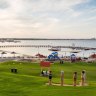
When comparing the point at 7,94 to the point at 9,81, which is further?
the point at 9,81

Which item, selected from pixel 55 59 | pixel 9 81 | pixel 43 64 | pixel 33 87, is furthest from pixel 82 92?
pixel 55 59

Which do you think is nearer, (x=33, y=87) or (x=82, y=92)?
(x=82, y=92)

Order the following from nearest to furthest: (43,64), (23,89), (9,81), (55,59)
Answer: (23,89)
(9,81)
(43,64)
(55,59)

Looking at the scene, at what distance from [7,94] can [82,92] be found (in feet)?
20.0

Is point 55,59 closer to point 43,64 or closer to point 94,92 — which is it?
point 43,64

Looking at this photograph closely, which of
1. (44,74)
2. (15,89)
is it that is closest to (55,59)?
(44,74)

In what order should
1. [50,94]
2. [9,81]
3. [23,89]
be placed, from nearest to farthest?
[50,94] < [23,89] < [9,81]

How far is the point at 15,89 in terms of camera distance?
1037 inches

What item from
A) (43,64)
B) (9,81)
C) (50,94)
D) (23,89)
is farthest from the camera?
(43,64)

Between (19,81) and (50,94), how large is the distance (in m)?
8.35

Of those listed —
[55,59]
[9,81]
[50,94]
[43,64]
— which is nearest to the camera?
[50,94]

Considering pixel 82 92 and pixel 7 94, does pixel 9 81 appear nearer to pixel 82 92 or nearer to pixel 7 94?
pixel 7 94

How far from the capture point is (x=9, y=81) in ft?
101

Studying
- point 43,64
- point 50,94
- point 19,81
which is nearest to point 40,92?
point 50,94
